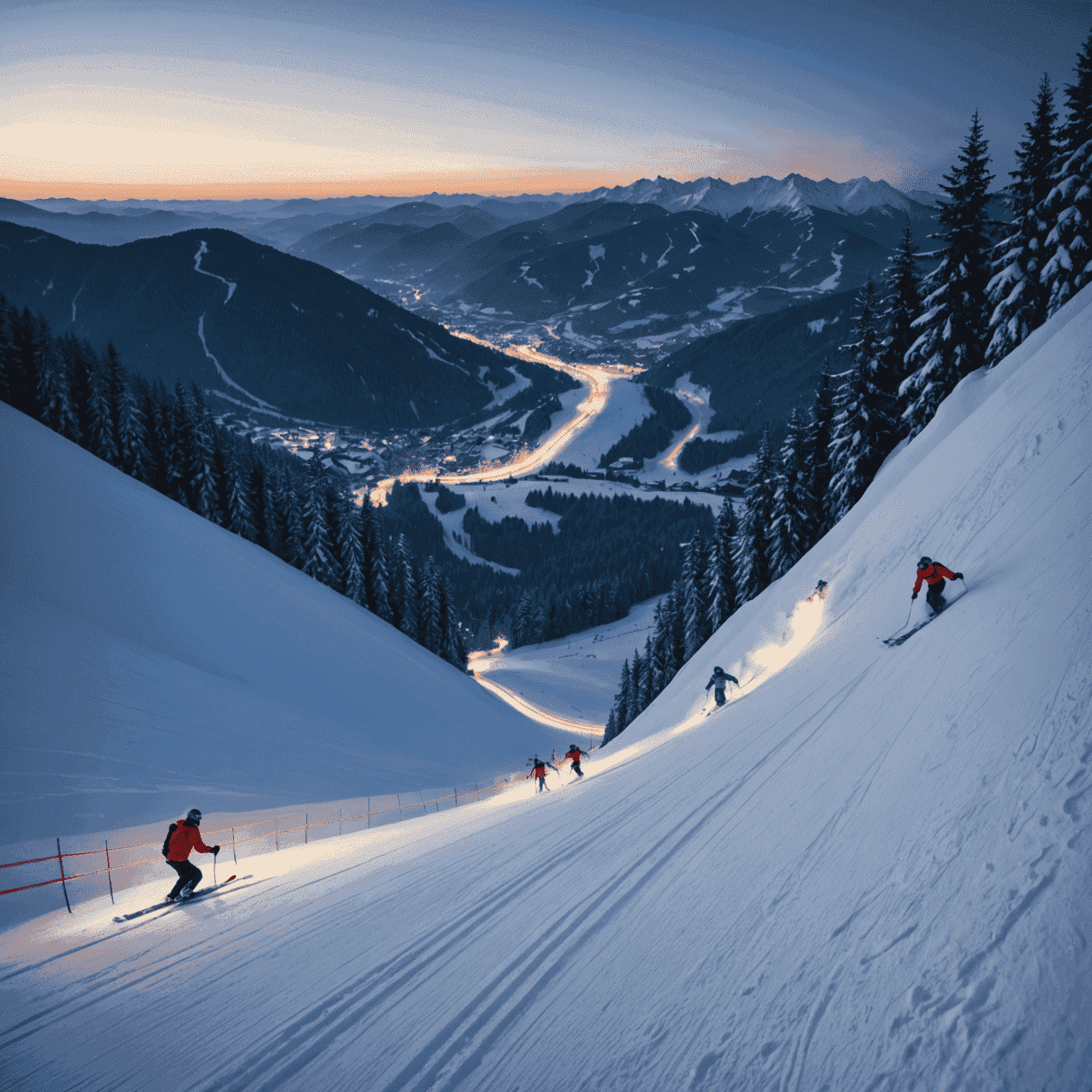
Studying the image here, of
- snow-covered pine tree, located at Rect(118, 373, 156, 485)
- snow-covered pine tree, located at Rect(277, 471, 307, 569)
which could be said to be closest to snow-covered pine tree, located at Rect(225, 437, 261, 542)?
snow-covered pine tree, located at Rect(277, 471, 307, 569)

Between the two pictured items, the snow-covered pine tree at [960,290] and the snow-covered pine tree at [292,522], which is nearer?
the snow-covered pine tree at [960,290]

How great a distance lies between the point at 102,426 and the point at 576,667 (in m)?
46.6

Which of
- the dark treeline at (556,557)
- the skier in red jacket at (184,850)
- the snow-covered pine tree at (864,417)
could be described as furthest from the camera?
the dark treeline at (556,557)

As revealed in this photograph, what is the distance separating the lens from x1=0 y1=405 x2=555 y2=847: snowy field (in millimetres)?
14750

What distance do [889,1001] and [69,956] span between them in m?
9.26

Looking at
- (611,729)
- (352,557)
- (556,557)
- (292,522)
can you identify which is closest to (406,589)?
(352,557)

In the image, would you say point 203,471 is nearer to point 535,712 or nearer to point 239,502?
point 239,502

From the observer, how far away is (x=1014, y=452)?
11.3 meters

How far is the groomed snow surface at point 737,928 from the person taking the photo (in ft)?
10.6

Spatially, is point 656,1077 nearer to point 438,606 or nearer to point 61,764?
point 61,764

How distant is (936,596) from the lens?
8914mm

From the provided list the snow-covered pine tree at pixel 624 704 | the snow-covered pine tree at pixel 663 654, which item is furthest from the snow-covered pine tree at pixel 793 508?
the snow-covered pine tree at pixel 624 704

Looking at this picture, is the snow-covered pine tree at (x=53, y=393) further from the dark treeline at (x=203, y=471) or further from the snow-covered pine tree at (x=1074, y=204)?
the snow-covered pine tree at (x=1074, y=204)

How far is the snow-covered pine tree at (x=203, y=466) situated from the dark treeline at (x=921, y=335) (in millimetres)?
35980
